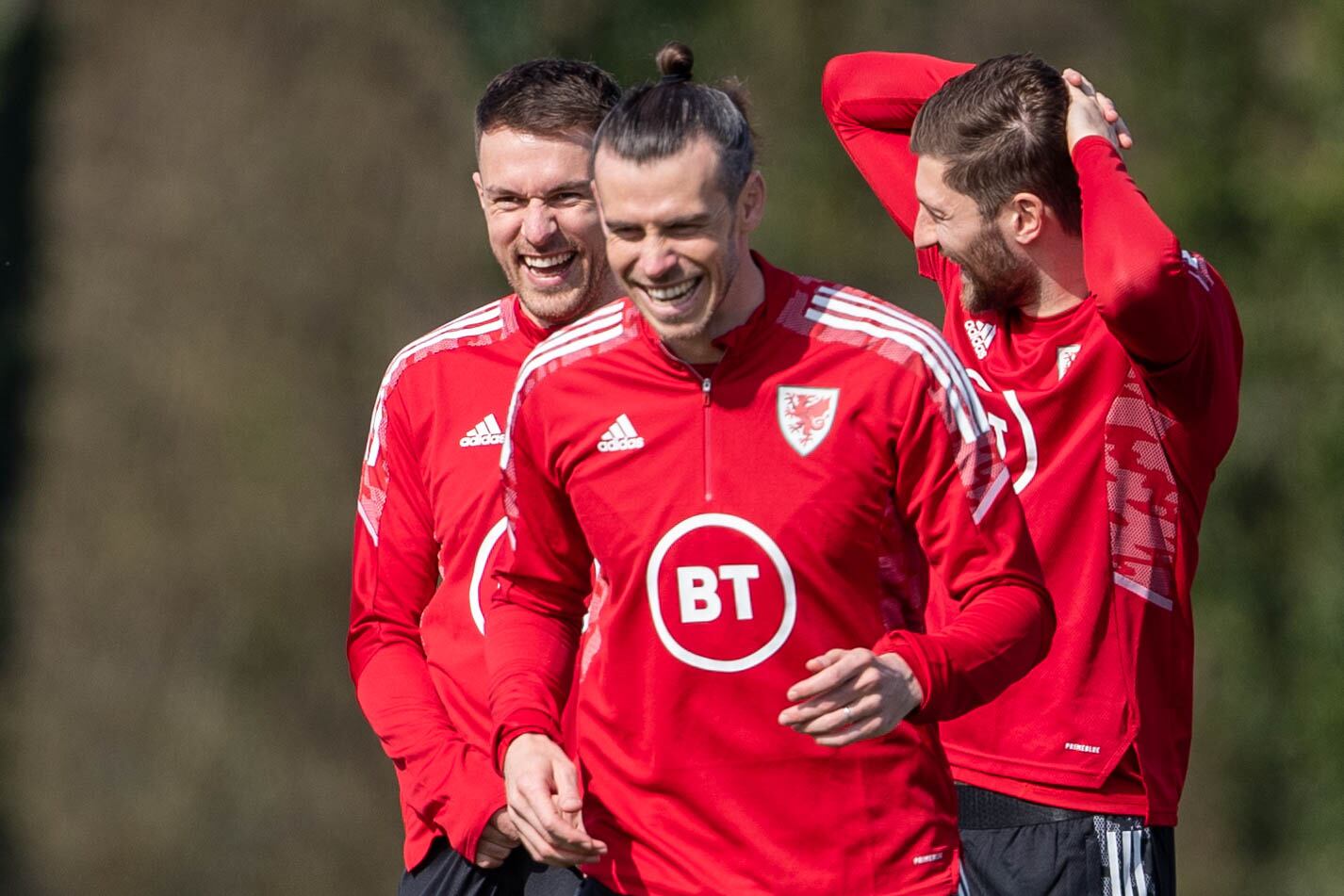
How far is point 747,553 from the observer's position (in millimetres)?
3164

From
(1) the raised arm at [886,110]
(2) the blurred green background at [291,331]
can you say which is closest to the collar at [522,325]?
(1) the raised arm at [886,110]

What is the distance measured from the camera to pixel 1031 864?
3.96 metres

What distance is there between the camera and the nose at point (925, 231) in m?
4.14

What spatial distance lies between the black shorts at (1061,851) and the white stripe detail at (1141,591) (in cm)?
40

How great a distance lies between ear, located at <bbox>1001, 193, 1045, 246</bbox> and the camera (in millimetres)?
4031

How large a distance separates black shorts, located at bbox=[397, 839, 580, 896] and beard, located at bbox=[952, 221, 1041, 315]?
4.45 feet

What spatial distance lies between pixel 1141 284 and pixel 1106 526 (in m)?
0.47

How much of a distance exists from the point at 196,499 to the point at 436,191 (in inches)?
93.2

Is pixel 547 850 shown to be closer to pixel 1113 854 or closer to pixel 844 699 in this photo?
pixel 844 699

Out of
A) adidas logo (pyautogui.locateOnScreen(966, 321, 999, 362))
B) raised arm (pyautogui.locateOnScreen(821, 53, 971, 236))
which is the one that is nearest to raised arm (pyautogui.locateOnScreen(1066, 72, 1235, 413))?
adidas logo (pyautogui.locateOnScreen(966, 321, 999, 362))

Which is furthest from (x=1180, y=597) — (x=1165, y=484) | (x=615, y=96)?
(x=615, y=96)

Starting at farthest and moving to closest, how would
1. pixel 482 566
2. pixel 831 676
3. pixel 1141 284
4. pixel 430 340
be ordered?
pixel 430 340 < pixel 482 566 < pixel 1141 284 < pixel 831 676

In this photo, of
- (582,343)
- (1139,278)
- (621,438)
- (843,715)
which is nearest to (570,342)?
(582,343)

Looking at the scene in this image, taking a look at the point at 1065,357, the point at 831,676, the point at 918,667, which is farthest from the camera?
the point at 1065,357
